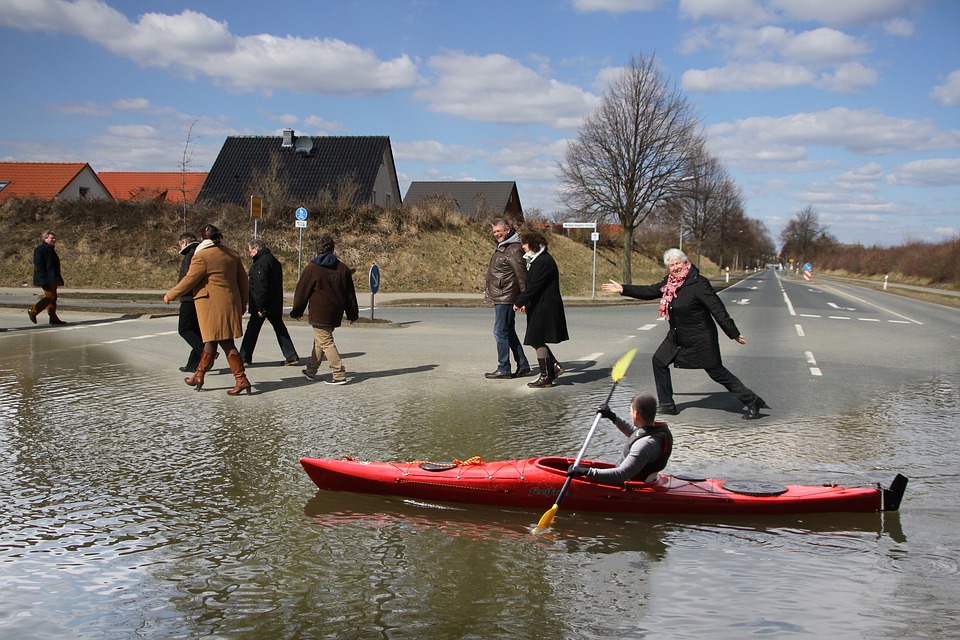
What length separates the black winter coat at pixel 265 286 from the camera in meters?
11.0

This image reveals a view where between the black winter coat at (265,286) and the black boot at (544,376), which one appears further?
the black winter coat at (265,286)

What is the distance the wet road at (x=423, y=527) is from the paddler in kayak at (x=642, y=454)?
0.28 meters

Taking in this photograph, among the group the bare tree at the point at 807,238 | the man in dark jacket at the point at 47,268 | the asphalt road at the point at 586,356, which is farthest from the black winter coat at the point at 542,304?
the bare tree at the point at 807,238

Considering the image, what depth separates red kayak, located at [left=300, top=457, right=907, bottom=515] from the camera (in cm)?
500

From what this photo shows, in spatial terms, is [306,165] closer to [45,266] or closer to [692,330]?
[45,266]

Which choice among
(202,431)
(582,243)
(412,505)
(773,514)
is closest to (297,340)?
(202,431)

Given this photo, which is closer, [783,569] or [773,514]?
[783,569]

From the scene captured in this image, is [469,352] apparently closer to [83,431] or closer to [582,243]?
[83,431]

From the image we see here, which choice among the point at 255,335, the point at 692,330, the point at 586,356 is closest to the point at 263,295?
the point at 255,335

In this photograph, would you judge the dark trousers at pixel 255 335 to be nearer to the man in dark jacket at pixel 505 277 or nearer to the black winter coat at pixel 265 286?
the black winter coat at pixel 265 286

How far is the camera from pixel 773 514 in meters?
5.06

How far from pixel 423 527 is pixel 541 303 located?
17.1 ft

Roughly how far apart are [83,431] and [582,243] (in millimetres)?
45384

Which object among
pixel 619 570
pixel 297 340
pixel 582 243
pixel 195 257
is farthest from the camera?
pixel 582 243
